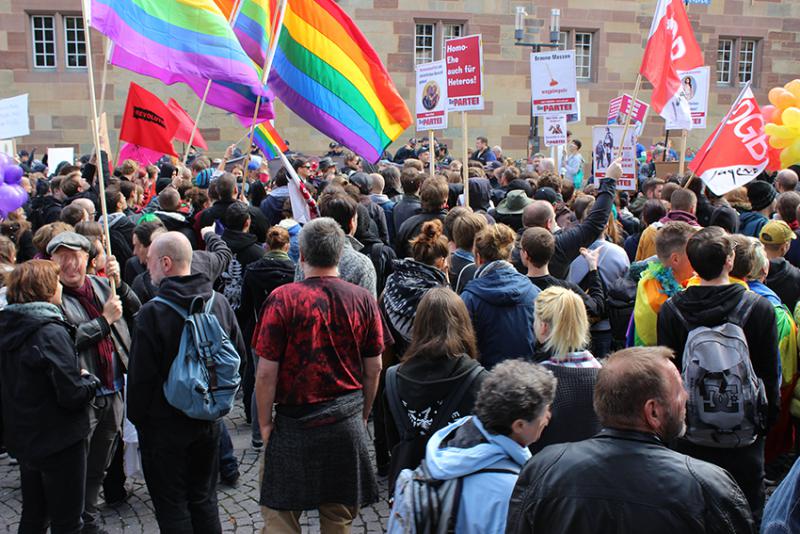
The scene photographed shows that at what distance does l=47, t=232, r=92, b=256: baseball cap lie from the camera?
4.27m

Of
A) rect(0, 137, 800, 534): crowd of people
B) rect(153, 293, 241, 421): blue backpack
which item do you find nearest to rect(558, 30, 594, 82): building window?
rect(0, 137, 800, 534): crowd of people

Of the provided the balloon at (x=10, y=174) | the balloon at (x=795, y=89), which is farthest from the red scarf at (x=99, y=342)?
the balloon at (x=795, y=89)

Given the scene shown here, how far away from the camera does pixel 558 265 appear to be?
214 inches

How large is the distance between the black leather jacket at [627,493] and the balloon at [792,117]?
9728 mm

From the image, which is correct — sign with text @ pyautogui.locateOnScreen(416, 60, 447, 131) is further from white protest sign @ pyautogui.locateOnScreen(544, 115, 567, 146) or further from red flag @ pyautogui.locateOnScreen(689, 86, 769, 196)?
red flag @ pyautogui.locateOnScreen(689, 86, 769, 196)

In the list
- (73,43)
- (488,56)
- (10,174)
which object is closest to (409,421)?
(10,174)

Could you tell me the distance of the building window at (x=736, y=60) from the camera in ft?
83.4

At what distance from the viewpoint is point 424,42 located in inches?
882

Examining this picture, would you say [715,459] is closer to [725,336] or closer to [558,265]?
[725,336]

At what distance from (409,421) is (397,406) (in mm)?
90

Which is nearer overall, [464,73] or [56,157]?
[464,73]

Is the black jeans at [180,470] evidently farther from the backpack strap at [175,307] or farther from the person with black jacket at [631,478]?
the person with black jacket at [631,478]

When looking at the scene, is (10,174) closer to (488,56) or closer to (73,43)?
(73,43)

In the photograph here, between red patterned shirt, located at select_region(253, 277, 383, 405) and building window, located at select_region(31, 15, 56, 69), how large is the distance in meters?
19.4
